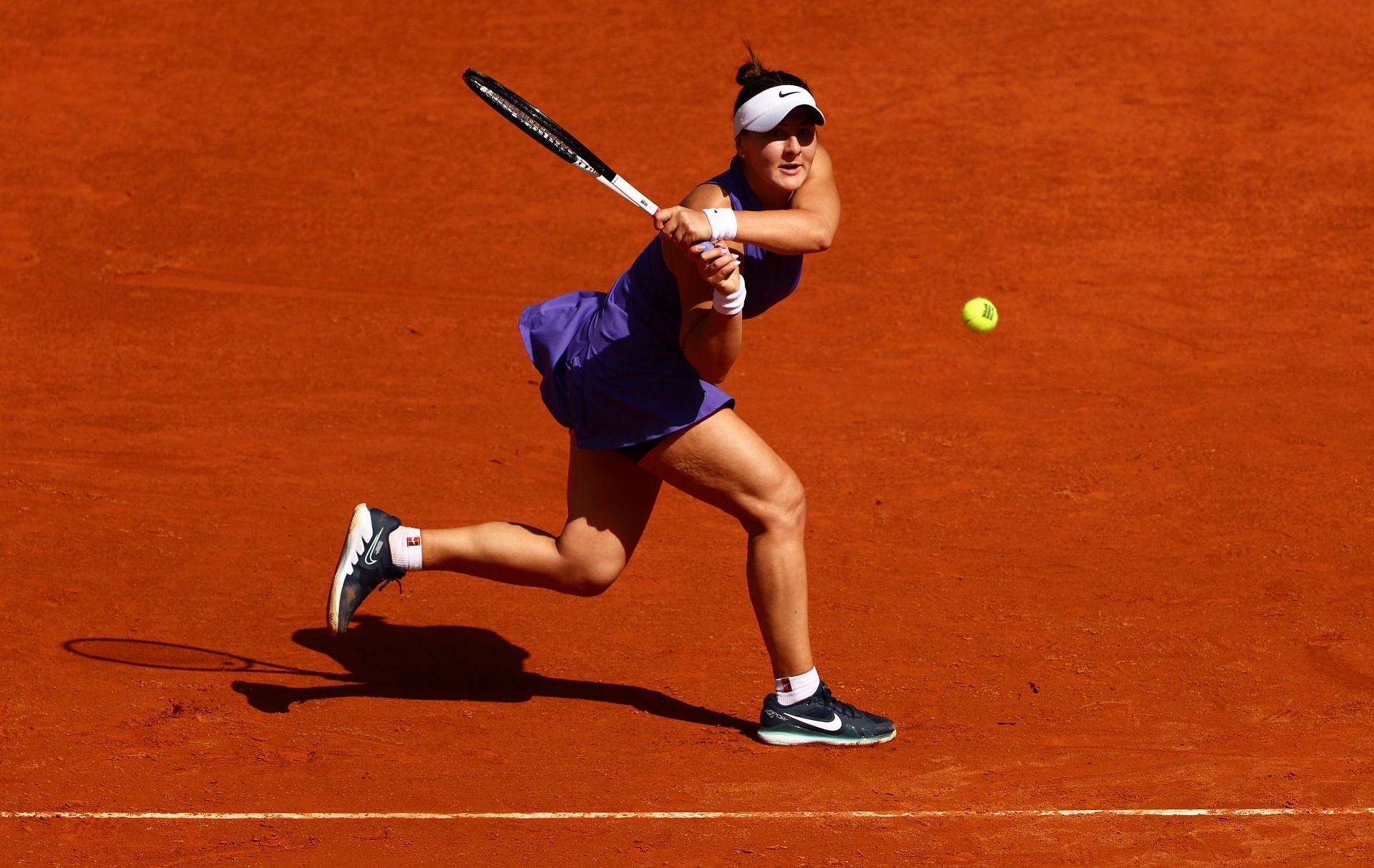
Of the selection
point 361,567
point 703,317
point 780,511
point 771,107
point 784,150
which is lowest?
point 361,567

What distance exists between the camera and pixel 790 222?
4.35 metres

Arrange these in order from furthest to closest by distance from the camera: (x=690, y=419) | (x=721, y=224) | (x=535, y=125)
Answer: (x=535, y=125), (x=690, y=419), (x=721, y=224)

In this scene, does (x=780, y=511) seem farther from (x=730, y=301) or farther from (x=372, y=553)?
(x=372, y=553)

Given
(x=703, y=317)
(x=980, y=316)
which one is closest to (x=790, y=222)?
(x=703, y=317)

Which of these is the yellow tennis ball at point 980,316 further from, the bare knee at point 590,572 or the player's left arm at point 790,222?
the bare knee at point 590,572

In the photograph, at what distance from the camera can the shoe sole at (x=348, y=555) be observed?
477cm

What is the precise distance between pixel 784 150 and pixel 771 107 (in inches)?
5.6

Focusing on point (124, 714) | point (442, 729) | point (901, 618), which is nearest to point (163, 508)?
point (124, 714)

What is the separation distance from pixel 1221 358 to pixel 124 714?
611 cm

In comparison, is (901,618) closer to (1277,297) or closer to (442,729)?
(442,729)

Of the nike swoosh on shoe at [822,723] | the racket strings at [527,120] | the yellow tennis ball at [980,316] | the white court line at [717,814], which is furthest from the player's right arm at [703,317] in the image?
the yellow tennis ball at [980,316]

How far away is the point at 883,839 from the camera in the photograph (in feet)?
13.8

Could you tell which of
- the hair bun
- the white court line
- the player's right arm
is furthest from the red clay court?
the hair bun

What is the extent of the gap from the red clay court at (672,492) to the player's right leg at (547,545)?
19.2 inches
